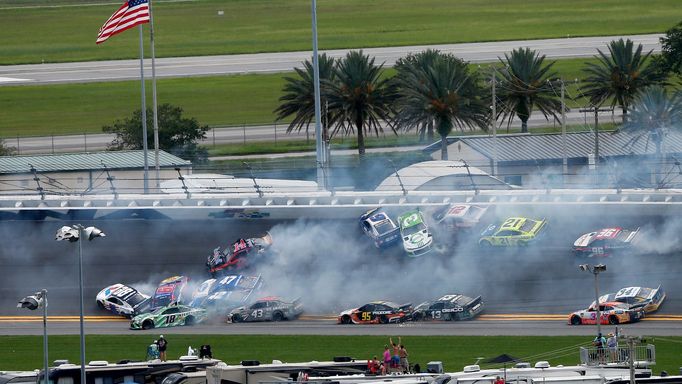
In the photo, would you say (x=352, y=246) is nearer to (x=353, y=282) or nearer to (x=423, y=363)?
(x=353, y=282)

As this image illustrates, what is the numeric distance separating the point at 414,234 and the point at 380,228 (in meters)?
1.58

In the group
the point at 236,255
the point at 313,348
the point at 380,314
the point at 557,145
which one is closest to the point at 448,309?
the point at 380,314

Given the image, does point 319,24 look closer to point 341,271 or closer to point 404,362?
point 341,271

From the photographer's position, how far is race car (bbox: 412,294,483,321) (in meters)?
49.2

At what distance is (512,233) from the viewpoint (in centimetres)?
5488

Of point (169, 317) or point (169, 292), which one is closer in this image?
point (169, 317)

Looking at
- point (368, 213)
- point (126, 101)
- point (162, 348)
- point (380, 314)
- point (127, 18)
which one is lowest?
point (162, 348)

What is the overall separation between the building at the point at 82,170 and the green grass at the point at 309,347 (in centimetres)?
2127

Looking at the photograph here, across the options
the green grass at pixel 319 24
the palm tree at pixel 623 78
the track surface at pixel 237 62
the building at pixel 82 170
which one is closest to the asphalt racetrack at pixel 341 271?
the building at pixel 82 170

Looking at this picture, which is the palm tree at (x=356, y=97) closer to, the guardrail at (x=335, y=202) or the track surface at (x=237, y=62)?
the guardrail at (x=335, y=202)

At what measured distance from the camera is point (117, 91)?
4518 inches

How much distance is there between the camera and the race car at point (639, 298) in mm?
47719

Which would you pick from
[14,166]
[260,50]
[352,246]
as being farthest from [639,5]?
[352,246]

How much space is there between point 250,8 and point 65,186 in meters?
84.9
